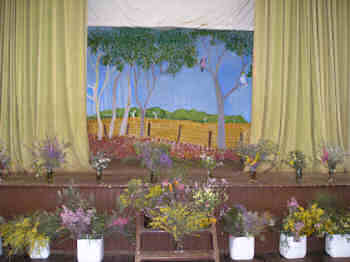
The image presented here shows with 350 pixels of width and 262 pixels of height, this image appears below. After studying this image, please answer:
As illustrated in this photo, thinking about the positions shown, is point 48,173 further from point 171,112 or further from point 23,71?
point 171,112

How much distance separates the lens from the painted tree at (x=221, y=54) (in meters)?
4.64

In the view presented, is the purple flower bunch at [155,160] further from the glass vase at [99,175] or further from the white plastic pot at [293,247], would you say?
the white plastic pot at [293,247]

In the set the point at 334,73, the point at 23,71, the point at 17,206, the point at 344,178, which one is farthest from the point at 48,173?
the point at 334,73

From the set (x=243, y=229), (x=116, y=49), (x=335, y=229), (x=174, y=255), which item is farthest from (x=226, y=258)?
(x=116, y=49)

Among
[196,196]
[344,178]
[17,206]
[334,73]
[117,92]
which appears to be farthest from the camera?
[117,92]

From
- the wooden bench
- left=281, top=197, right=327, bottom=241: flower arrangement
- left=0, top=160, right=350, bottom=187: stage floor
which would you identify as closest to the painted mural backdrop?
left=0, top=160, right=350, bottom=187: stage floor

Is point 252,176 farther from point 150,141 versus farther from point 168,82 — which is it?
point 168,82

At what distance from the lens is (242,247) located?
3029 millimetres

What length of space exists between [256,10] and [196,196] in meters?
2.29

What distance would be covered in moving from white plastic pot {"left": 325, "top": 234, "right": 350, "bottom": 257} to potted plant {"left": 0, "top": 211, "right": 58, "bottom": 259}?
98.4 inches

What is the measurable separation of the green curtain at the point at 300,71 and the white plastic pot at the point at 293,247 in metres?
1.18

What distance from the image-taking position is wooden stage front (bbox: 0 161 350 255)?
324 cm

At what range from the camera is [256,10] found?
3875 mm

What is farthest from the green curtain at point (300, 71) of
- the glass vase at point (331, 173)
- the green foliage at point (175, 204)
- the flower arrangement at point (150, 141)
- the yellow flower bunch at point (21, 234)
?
the yellow flower bunch at point (21, 234)
